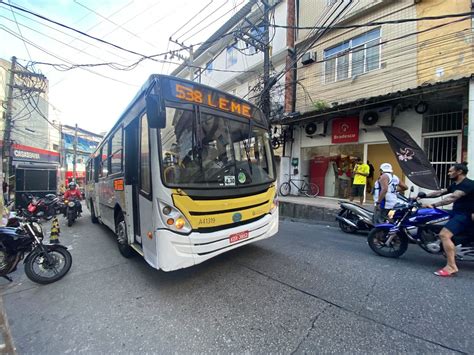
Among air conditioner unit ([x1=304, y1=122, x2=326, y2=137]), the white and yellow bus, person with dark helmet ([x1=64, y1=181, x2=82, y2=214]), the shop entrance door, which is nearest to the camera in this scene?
the white and yellow bus

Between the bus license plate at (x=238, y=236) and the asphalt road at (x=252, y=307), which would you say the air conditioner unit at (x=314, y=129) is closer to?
the asphalt road at (x=252, y=307)

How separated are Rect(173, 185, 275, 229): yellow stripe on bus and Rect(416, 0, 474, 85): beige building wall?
24.1 ft

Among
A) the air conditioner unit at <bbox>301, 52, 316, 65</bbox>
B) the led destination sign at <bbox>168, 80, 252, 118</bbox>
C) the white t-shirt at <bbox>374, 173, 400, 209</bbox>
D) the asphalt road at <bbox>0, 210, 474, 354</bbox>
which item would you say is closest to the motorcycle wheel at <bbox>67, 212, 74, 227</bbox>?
the asphalt road at <bbox>0, 210, 474, 354</bbox>

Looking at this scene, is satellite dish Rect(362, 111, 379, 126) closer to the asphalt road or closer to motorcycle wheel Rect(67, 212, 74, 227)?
the asphalt road

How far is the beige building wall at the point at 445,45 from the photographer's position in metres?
6.48

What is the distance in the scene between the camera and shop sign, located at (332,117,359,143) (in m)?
8.62

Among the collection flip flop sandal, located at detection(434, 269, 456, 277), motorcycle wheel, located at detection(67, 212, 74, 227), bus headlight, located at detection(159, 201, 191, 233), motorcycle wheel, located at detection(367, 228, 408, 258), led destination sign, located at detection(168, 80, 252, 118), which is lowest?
motorcycle wheel, located at detection(67, 212, 74, 227)

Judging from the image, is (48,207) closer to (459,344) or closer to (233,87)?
(459,344)

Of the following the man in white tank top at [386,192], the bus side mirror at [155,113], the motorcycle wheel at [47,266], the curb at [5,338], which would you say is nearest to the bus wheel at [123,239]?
the motorcycle wheel at [47,266]

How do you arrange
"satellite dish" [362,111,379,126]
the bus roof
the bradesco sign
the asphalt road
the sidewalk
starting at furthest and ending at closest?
the bradesco sign < "satellite dish" [362,111,379,126] < the sidewalk < the bus roof < the asphalt road

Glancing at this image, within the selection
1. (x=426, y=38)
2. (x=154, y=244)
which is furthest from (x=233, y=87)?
(x=154, y=244)

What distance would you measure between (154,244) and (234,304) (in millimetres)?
1233

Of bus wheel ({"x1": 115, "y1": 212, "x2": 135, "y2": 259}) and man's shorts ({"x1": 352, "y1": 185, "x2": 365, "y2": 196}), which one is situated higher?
man's shorts ({"x1": 352, "y1": 185, "x2": 365, "y2": 196})

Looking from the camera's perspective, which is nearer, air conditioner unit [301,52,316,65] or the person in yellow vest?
the person in yellow vest
